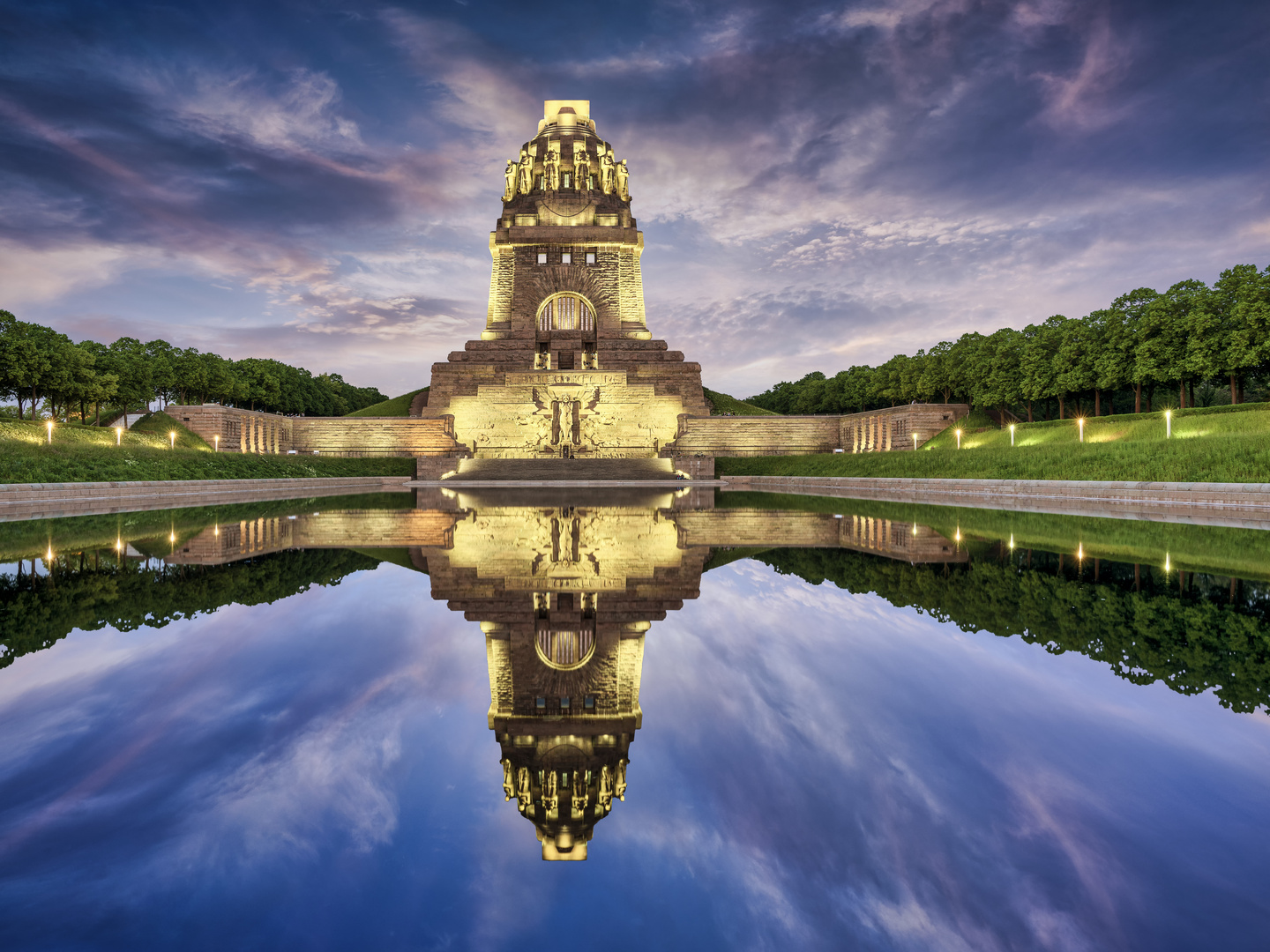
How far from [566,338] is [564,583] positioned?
4498cm

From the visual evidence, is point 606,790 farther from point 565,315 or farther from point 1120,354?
point 565,315

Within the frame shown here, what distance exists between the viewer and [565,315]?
2072 inches

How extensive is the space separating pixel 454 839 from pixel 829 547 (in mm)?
8408

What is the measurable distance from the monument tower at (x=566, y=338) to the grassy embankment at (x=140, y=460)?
19.4 ft

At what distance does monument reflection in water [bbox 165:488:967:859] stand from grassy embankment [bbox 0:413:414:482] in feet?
33.1

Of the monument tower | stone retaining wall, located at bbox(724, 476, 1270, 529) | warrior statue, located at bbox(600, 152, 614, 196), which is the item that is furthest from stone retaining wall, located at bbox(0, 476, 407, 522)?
warrior statue, located at bbox(600, 152, 614, 196)

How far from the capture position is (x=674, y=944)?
167 centimetres

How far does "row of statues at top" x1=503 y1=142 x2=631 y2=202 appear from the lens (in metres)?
51.5

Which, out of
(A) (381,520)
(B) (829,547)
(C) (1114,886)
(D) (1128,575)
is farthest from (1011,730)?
(A) (381,520)

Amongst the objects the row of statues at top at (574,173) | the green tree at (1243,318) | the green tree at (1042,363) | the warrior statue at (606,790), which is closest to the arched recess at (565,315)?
the row of statues at top at (574,173)

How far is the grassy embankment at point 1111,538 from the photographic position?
25.6 feet

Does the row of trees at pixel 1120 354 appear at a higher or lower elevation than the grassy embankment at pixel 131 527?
higher

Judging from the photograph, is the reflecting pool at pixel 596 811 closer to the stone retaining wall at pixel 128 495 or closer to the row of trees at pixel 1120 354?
the stone retaining wall at pixel 128 495

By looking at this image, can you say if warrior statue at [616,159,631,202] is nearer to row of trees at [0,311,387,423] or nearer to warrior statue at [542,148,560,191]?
warrior statue at [542,148,560,191]
